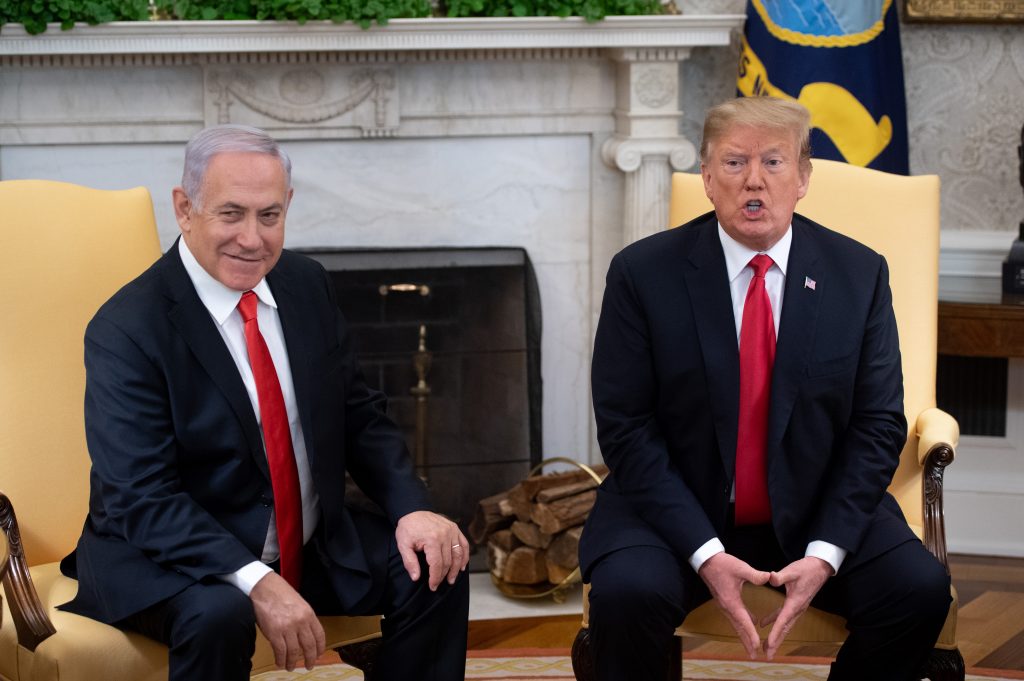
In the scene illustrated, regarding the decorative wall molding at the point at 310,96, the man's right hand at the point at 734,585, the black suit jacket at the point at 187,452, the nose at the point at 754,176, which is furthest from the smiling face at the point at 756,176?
the decorative wall molding at the point at 310,96

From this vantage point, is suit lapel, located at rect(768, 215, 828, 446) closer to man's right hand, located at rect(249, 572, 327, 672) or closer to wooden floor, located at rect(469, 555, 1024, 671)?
man's right hand, located at rect(249, 572, 327, 672)

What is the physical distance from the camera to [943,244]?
13.0 ft

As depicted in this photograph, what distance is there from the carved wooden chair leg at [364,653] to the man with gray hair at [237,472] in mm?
70

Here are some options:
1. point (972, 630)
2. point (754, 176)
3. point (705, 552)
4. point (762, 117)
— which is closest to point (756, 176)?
point (754, 176)

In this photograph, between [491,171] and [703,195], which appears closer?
[703,195]

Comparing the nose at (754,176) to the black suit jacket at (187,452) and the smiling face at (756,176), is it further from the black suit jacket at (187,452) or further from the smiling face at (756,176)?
the black suit jacket at (187,452)

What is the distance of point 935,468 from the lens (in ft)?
8.10

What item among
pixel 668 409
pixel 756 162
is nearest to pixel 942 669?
pixel 668 409

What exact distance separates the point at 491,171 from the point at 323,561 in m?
2.08

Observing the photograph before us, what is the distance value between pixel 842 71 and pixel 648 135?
A: 607 millimetres

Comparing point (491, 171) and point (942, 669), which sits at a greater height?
point (491, 171)

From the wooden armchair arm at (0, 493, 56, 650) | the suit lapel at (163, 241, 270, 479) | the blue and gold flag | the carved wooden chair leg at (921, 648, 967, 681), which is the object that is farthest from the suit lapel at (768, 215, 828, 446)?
the blue and gold flag

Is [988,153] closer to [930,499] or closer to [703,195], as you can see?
[703,195]

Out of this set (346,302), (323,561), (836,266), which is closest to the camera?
(323,561)
